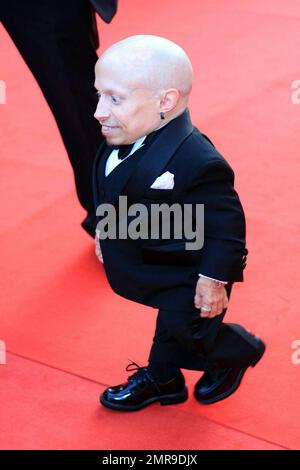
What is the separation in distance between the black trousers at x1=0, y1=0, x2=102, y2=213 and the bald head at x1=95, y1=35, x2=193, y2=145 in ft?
2.44

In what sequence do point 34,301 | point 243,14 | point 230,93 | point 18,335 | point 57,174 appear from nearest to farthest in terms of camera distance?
point 18,335
point 34,301
point 57,174
point 230,93
point 243,14

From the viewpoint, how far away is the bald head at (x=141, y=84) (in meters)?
1.64

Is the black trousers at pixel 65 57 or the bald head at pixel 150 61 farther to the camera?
the black trousers at pixel 65 57

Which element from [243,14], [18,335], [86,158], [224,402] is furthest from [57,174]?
[243,14]

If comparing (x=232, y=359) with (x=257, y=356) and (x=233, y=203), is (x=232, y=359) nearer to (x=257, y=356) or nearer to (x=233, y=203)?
(x=257, y=356)

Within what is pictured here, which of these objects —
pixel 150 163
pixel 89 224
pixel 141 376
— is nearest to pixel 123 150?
pixel 150 163

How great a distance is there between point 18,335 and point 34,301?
6.7 inches

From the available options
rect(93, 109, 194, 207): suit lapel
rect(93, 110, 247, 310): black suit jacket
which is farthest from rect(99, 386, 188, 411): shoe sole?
rect(93, 109, 194, 207): suit lapel

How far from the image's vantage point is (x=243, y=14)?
203 inches

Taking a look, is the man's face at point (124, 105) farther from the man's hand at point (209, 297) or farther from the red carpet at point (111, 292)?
the red carpet at point (111, 292)

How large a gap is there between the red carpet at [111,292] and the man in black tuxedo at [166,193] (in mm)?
188

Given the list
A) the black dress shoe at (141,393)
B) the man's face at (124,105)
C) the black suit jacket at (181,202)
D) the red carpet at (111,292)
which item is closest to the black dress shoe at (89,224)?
the red carpet at (111,292)

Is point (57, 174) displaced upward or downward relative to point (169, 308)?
downward

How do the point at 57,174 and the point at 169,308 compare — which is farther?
the point at 57,174
